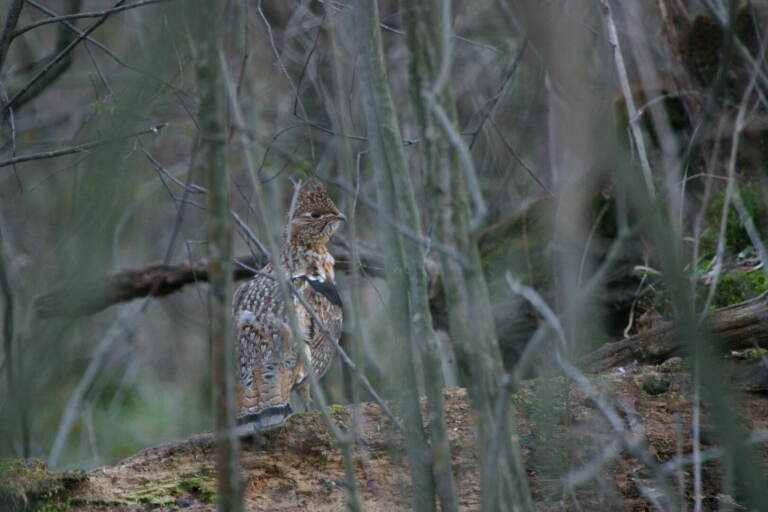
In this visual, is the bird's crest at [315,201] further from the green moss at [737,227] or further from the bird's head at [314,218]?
the green moss at [737,227]

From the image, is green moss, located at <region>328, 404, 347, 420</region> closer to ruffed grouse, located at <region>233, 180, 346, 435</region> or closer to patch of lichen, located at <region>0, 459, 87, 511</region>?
ruffed grouse, located at <region>233, 180, 346, 435</region>

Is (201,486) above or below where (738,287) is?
below

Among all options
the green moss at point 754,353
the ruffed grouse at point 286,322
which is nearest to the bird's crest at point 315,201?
the ruffed grouse at point 286,322

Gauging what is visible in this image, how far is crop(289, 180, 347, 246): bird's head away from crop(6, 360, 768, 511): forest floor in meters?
1.86

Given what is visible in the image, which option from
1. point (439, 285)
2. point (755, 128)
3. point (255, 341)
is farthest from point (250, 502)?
point (755, 128)

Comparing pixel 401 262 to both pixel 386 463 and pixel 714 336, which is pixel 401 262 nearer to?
pixel 386 463

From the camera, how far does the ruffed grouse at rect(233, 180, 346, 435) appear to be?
4781 mm

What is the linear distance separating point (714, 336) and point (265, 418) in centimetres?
222

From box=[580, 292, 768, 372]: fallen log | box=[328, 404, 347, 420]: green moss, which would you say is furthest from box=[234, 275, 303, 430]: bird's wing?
box=[580, 292, 768, 372]: fallen log

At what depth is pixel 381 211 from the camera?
8.02 ft

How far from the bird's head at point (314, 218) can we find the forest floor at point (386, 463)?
1860 mm

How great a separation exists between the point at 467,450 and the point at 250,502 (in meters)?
0.97

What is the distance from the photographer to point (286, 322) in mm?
5234

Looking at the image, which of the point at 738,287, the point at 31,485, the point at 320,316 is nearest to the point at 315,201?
the point at 320,316
